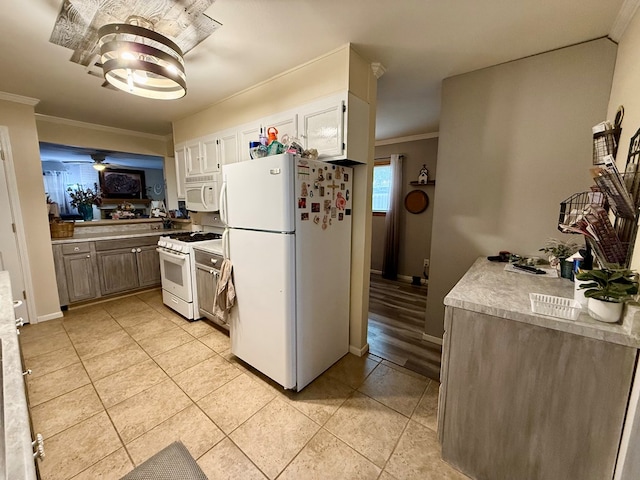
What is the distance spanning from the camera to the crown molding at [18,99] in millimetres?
2670

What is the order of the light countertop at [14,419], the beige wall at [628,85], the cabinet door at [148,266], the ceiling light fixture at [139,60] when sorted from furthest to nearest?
the cabinet door at [148,266]
the ceiling light fixture at [139,60]
the beige wall at [628,85]
the light countertop at [14,419]

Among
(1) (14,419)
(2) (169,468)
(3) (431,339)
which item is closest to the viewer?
(1) (14,419)

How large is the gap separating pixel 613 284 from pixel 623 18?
1.69 m

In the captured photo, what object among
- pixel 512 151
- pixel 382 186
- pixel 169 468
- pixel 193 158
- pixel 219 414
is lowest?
pixel 219 414

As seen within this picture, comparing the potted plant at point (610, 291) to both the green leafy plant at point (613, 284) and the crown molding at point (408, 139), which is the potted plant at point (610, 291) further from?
the crown molding at point (408, 139)

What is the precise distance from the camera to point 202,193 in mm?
3186

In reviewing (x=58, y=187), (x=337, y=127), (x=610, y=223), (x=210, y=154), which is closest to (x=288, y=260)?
(x=337, y=127)

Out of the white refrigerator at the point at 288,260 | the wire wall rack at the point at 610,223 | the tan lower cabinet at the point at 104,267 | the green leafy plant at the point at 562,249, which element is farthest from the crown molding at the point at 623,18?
the tan lower cabinet at the point at 104,267

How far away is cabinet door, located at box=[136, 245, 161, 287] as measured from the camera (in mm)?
3865

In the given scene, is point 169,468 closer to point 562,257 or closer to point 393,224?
point 562,257

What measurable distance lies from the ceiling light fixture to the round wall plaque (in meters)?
3.72

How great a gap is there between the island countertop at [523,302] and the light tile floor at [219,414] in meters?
0.95

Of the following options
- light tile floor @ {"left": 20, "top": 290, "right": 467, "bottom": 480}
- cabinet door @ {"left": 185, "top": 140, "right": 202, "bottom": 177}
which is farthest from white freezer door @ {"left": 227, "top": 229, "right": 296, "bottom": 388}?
cabinet door @ {"left": 185, "top": 140, "right": 202, "bottom": 177}

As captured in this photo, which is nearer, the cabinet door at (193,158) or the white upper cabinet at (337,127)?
the white upper cabinet at (337,127)
